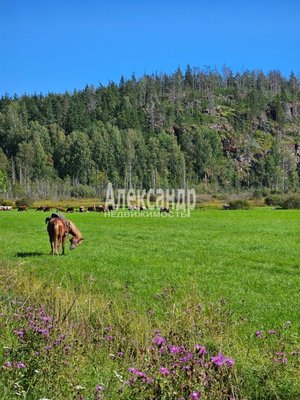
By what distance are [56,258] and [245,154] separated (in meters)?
166

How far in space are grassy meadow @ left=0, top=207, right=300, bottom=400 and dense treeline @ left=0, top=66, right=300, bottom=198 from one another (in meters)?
128

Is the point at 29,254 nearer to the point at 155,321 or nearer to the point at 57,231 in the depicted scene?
the point at 57,231

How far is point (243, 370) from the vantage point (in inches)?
248

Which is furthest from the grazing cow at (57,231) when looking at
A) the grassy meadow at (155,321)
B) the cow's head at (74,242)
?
the grassy meadow at (155,321)

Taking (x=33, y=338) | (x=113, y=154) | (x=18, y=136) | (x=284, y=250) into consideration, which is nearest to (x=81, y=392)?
(x=33, y=338)

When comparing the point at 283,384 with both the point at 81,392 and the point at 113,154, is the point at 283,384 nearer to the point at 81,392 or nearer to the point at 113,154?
the point at 81,392

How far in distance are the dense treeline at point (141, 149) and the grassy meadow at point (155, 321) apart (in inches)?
5041

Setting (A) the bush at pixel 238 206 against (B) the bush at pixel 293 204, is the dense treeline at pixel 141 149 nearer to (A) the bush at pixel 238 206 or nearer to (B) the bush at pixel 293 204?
(A) the bush at pixel 238 206

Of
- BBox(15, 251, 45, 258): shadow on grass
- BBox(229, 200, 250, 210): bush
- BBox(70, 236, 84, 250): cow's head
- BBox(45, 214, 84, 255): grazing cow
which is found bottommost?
BBox(229, 200, 250, 210): bush

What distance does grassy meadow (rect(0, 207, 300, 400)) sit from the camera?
4.89 m

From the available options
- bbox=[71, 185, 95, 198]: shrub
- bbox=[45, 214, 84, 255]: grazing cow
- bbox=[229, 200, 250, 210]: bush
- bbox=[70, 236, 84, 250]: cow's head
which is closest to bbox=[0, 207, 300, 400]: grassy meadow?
bbox=[70, 236, 84, 250]: cow's head

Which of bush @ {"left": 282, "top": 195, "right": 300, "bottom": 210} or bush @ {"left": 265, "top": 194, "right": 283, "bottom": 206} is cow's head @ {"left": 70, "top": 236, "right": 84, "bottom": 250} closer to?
bush @ {"left": 282, "top": 195, "right": 300, "bottom": 210}

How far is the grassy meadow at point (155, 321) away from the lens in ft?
16.1

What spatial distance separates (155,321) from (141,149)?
15827 cm
